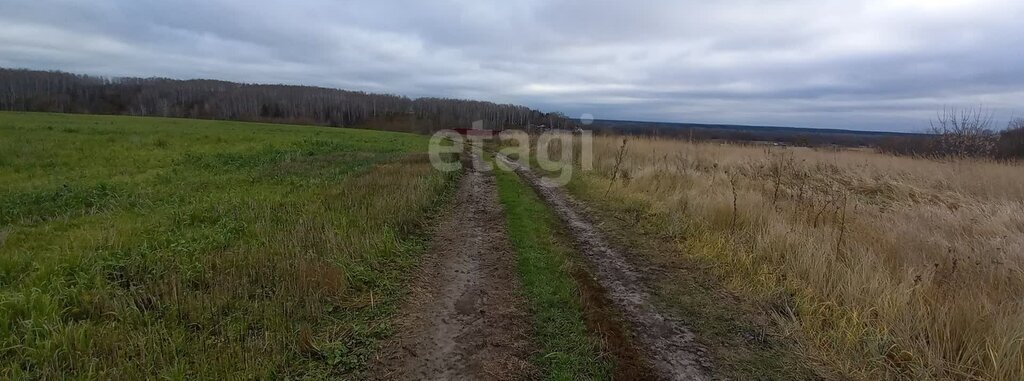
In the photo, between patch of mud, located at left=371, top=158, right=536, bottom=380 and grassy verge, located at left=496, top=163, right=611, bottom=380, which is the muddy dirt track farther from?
grassy verge, located at left=496, top=163, right=611, bottom=380

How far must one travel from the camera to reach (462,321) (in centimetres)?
407

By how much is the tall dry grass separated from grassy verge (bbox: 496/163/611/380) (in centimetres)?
172

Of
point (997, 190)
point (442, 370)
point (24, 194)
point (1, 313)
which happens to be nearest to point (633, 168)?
point (997, 190)

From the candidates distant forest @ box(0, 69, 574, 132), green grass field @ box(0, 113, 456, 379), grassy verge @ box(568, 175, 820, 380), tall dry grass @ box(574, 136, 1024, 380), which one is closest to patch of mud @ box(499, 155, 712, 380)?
grassy verge @ box(568, 175, 820, 380)

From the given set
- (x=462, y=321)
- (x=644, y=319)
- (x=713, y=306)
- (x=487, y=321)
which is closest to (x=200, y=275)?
(x=462, y=321)

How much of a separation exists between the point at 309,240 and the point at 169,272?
1.48 meters

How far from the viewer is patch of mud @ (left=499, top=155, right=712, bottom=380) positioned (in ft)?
11.1

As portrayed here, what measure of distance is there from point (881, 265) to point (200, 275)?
6.88m

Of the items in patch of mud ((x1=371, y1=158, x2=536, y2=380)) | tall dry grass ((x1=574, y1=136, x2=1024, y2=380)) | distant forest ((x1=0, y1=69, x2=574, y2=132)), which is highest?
distant forest ((x1=0, y1=69, x2=574, y2=132))

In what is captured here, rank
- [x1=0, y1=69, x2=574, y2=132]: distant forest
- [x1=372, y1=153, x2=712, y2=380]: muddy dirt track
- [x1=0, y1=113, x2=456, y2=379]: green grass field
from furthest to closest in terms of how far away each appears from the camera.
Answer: [x1=0, y1=69, x2=574, y2=132]: distant forest
[x1=372, y1=153, x2=712, y2=380]: muddy dirt track
[x1=0, y1=113, x2=456, y2=379]: green grass field

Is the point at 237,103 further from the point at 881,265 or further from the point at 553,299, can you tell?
the point at 881,265

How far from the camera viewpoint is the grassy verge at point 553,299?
3.36 metres

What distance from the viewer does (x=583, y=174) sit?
14633mm

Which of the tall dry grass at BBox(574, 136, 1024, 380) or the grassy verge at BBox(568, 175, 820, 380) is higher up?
the tall dry grass at BBox(574, 136, 1024, 380)
